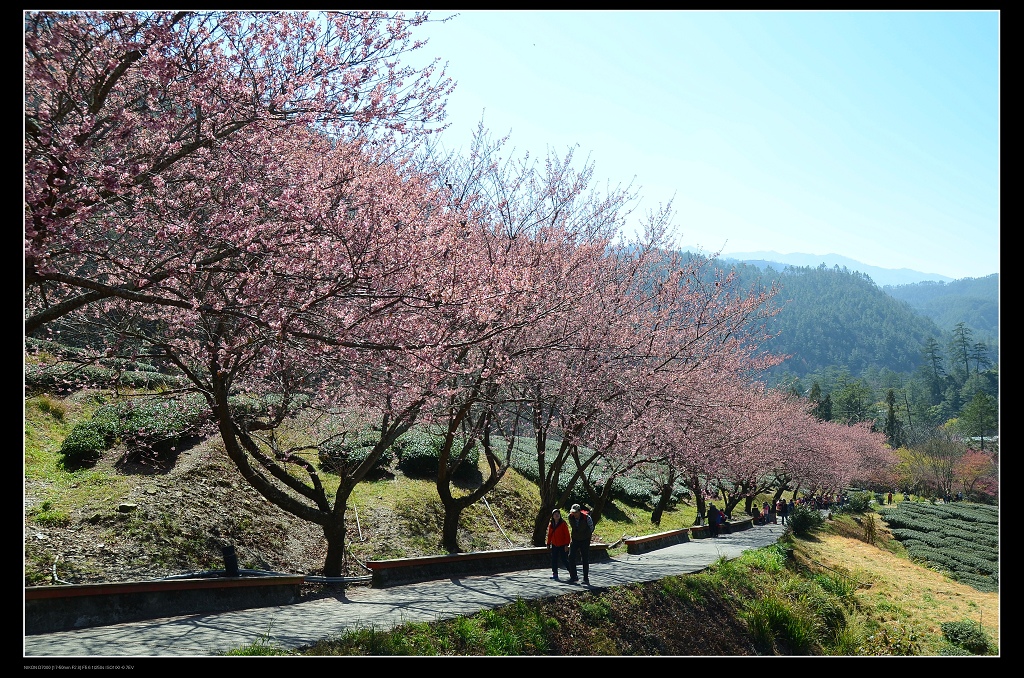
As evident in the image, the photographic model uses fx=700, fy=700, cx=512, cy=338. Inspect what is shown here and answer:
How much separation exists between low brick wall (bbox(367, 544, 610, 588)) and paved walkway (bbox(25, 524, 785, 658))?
10.9 inches

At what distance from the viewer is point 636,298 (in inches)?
697

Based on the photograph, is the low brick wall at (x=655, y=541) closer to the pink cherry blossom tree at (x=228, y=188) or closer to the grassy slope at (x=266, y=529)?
the grassy slope at (x=266, y=529)

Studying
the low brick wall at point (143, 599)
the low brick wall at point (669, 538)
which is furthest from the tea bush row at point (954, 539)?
the low brick wall at point (143, 599)

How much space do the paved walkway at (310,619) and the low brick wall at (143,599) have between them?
172 mm

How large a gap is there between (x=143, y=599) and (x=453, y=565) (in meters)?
5.86

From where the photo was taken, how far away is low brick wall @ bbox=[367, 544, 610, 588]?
11.8 m

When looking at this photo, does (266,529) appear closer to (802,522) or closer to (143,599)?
(143,599)

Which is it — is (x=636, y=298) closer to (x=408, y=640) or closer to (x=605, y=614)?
(x=605, y=614)

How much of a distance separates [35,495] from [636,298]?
1314 centimetres

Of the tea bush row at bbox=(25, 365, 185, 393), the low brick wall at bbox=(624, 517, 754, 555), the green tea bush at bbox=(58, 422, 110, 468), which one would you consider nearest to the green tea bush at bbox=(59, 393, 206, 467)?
the green tea bush at bbox=(58, 422, 110, 468)

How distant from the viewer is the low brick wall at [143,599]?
7285 mm

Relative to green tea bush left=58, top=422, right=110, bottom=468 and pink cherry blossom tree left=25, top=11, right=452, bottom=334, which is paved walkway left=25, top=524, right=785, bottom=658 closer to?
pink cherry blossom tree left=25, top=11, right=452, bottom=334

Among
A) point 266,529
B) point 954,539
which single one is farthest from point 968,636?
point 954,539

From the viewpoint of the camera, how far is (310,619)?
8672mm
